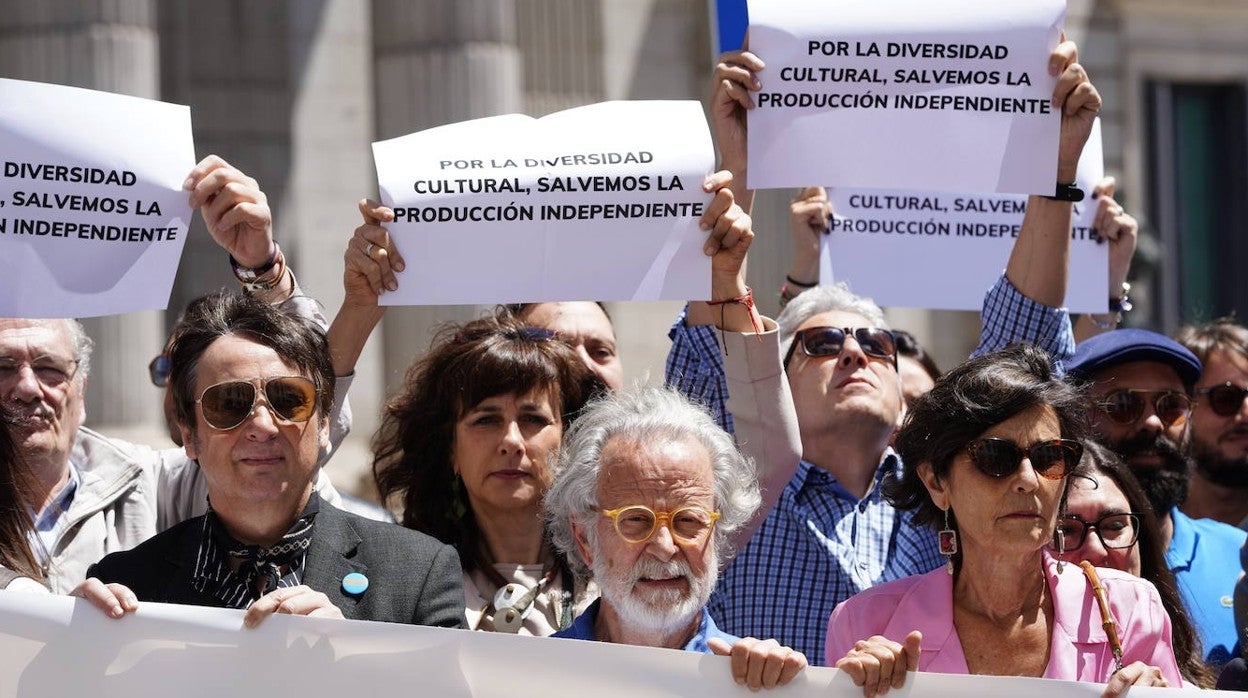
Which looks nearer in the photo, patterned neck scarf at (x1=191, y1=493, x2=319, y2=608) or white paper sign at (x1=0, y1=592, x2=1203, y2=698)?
white paper sign at (x1=0, y1=592, x2=1203, y2=698)

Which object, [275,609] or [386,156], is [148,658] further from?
[386,156]

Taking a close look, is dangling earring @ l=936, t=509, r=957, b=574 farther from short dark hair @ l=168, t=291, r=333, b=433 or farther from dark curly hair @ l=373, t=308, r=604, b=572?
short dark hair @ l=168, t=291, r=333, b=433

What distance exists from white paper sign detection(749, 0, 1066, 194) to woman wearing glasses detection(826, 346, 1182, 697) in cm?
89

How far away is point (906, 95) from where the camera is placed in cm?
492

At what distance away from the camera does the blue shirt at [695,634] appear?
398cm

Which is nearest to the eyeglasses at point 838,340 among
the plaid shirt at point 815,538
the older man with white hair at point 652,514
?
the plaid shirt at point 815,538

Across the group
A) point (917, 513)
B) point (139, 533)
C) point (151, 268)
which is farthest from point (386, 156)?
point (917, 513)

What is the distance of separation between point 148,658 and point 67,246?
43.5 inches

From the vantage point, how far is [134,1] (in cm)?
1110

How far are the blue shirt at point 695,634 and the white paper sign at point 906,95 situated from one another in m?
1.29

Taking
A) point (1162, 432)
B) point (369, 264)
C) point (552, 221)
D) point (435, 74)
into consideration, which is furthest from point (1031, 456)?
point (435, 74)

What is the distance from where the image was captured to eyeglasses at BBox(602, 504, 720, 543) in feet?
13.0

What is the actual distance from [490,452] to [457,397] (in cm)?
20

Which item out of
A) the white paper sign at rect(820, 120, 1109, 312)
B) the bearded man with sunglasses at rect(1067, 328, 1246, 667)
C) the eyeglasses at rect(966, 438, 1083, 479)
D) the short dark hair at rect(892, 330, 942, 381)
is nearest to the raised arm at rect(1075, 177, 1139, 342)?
the white paper sign at rect(820, 120, 1109, 312)
